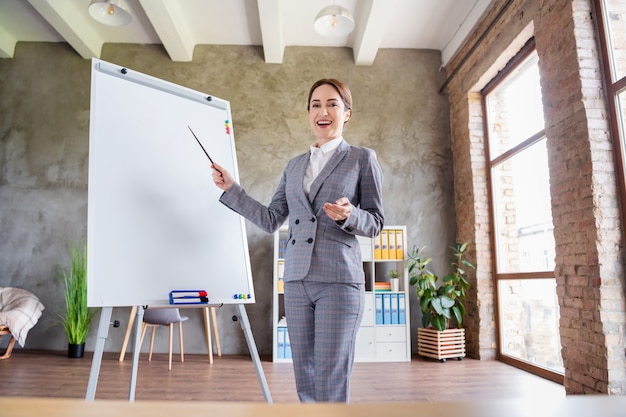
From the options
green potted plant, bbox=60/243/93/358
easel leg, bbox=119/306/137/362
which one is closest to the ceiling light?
easel leg, bbox=119/306/137/362

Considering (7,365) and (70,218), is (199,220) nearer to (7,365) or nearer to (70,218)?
(7,365)

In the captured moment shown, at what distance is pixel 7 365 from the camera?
3.66 meters

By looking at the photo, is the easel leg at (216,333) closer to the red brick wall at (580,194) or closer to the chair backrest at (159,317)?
the chair backrest at (159,317)

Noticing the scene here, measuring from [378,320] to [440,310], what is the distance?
598mm

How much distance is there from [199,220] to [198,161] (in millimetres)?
310

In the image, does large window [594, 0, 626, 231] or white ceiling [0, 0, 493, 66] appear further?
white ceiling [0, 0, 493, 66]

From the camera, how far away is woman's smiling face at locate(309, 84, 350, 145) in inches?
57.9

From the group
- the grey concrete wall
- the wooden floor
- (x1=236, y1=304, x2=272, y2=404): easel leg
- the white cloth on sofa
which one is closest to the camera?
(x1=236, y1=304, x2=272, y2=404): easel leg

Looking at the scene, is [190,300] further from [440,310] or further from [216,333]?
[440,310]

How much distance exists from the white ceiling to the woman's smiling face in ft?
9.10

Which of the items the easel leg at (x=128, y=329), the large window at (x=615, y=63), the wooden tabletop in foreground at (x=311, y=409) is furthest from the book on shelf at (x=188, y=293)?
A: the easel leg at (x=128, y=329)

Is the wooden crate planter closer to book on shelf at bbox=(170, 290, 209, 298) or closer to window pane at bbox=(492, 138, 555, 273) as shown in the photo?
window pane at bbox=(492, 138, 555, 273)

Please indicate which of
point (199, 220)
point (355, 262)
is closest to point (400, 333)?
point (199, 220)

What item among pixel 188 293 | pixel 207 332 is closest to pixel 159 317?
pixel 207 332
